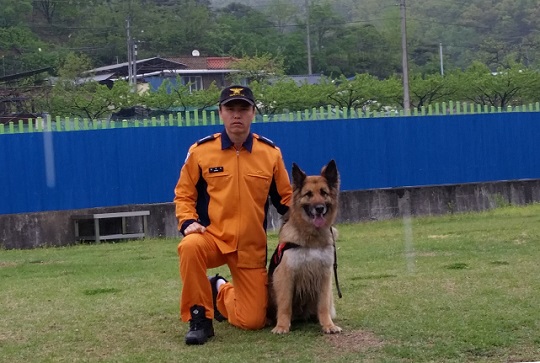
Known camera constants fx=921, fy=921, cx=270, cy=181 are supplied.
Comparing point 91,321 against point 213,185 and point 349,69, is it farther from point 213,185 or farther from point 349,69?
point 349,69

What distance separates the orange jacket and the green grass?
67cm

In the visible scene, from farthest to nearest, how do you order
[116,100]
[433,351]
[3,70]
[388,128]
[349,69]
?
[349,69] < [3,70] < [116,100] < [388,128] < [433,351]

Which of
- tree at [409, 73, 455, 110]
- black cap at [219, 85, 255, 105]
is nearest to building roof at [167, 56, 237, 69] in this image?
tree at [409, 73, 455, 110]

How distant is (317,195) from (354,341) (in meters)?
Result: 1.04

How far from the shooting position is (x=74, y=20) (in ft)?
210

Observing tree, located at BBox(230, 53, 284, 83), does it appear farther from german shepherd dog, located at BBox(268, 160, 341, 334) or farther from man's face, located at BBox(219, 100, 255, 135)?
german shepherd dog, located at BBox(268, 160, 341, 334)

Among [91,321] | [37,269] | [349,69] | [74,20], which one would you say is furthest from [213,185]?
[74,20]

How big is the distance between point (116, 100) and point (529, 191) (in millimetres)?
15425

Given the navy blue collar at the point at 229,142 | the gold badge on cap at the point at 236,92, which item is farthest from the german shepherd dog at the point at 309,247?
the gold badge on cap at the point at 236,92

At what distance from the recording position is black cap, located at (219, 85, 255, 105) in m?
6.63

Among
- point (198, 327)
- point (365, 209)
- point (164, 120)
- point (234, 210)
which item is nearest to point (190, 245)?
point (234, 210)

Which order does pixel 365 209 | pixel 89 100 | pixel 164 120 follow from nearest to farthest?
pixel 164 120 → pixel 365 209 → pixel 89 100

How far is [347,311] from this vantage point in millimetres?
7340

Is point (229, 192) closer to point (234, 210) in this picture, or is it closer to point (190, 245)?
point (234, 210)
